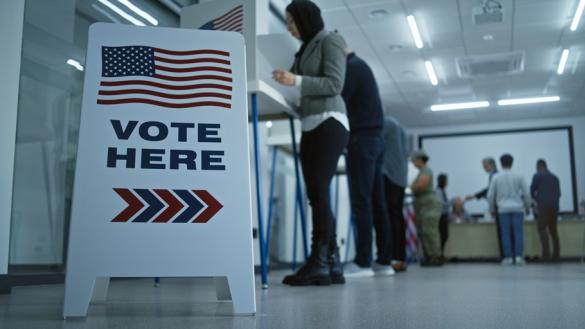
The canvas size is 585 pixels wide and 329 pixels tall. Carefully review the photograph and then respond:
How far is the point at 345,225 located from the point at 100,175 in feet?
19.8

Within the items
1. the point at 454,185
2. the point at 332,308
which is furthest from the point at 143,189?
the point at 454,185

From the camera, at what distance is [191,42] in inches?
47.8

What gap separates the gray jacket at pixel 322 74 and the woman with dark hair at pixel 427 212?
2911mm

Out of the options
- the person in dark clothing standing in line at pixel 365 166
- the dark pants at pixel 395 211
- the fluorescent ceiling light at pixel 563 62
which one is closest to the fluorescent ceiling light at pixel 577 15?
the fluorescent ceiling light at pixel 563 62

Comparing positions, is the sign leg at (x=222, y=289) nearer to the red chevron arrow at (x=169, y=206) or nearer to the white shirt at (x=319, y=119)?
the red chevron arrow at (x=169, y=206)

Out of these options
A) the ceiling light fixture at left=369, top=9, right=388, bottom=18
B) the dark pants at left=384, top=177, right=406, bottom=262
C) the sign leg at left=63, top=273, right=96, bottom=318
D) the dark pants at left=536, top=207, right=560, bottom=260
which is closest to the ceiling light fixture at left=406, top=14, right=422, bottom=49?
the ceiling light fixture at left=369, top=9, right=388, bottom=18

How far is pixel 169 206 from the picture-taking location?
1.08 m

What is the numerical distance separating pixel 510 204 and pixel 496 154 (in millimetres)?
4859

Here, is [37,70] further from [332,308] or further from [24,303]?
[332,308]

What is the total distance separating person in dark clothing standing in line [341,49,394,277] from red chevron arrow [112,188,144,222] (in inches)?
60.8

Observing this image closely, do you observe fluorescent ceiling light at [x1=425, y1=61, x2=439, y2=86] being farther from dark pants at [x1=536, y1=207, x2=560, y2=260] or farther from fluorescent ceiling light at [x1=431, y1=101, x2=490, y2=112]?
dark pants at [x1=536, y1=207, x2=560, y2=260]

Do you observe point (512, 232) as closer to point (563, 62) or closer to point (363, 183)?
point (563, 62)

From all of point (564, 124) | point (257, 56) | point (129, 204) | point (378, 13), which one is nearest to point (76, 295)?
point (129, 204)

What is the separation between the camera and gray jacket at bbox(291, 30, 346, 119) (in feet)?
6.47
